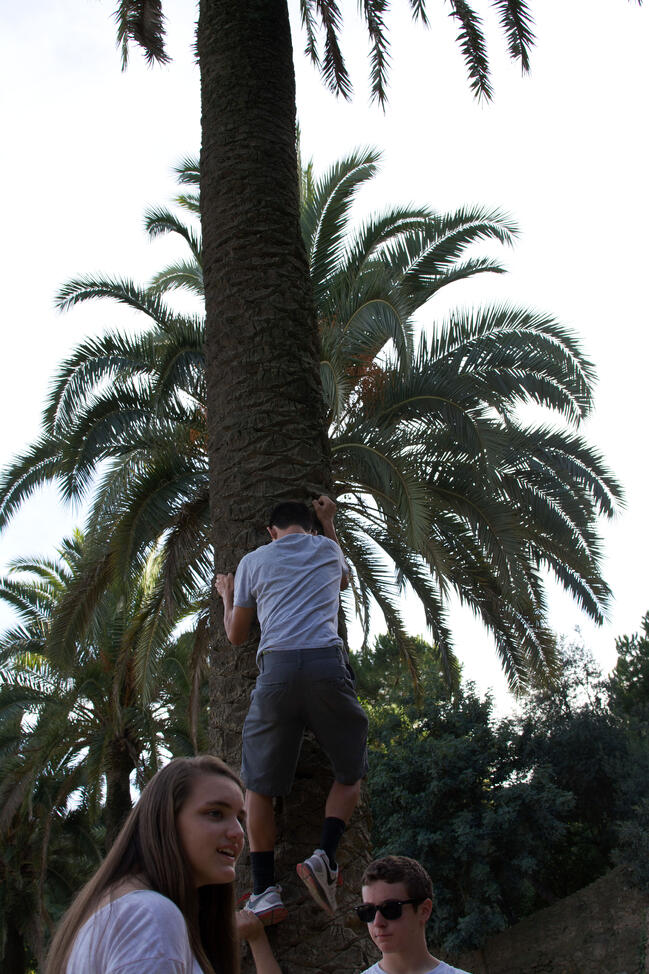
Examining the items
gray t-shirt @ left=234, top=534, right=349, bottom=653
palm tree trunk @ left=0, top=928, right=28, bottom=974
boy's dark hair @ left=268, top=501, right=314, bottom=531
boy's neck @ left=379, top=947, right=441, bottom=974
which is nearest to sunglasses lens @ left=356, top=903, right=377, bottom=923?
boy's neck @ left=379, top=947, right=441, bottom=974

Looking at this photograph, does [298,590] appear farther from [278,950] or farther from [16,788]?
[16,788]

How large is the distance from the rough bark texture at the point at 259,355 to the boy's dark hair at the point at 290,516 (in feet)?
1.02

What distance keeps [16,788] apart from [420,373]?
1210 centimetres

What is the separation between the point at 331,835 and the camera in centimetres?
353

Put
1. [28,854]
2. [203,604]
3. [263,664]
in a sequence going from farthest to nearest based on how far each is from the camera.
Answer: [28,854], [203,604], [263,664]

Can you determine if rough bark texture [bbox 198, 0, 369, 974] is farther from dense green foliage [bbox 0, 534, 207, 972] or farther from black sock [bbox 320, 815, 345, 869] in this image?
dense green foliage [bbox 0, 534, 207, 972]

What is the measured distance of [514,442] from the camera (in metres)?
12.2

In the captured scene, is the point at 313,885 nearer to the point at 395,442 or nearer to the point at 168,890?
the point at 168,890

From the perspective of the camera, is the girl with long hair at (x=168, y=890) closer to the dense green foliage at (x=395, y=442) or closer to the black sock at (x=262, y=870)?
the black sock at (x=262, y=870)

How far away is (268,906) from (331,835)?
14.3 inches

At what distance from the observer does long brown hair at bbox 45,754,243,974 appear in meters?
1.92

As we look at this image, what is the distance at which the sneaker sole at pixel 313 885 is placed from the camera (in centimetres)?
331

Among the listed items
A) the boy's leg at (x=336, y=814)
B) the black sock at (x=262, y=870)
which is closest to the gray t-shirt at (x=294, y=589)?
the boy's leg at (x=336, y=814)

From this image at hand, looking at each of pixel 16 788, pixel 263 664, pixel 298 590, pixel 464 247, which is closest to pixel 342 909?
pixel 263 664
